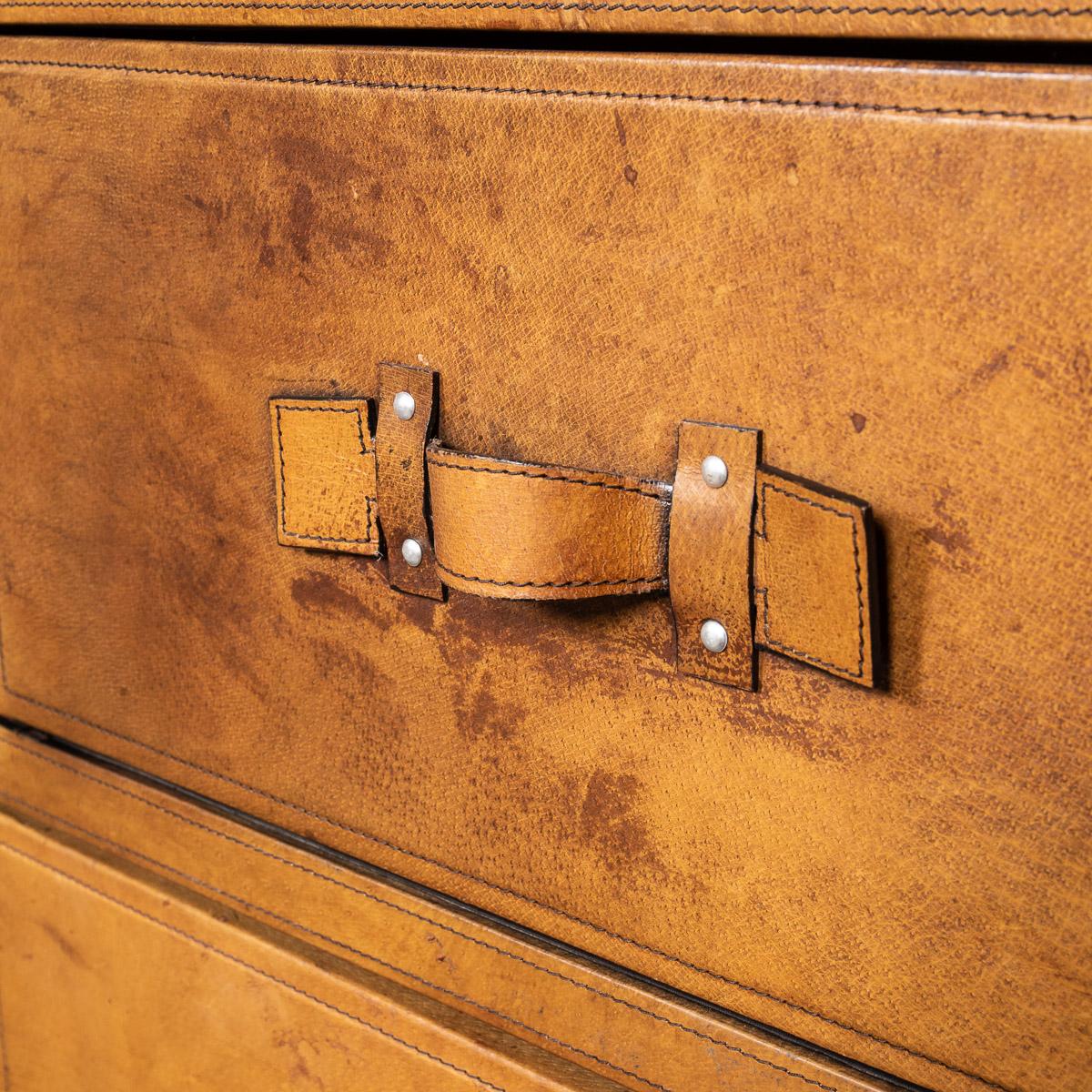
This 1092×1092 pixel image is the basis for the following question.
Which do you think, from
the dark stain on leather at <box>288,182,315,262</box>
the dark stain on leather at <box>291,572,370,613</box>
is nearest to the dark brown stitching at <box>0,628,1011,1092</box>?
the dark stain on leather at <box>291,572,370,613</box>

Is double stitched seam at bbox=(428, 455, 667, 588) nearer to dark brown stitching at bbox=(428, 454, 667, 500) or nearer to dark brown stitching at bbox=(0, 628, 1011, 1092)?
dark brown stitching at bbox=(428, 454, 667, 500)

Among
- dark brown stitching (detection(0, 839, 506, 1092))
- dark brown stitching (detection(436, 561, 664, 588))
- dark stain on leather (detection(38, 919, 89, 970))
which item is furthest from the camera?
dark stain on leather (detection(38, 919, 89, 970))

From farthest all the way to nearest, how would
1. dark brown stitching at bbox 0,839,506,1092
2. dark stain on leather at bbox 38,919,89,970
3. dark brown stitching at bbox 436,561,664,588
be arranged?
dark stain on leather at bbox 38,919,89,970, dark brown stitching at bbox 0,839,506,1092, dark brown stitching at bbox 436,561,664,588

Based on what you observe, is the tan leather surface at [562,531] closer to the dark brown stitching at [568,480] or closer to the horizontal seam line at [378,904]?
the dark brown stitching at [568,480]

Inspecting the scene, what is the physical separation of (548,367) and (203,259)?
0.60 ft

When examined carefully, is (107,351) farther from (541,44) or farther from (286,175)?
(541,44)

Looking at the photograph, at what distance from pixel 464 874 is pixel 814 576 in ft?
0.76

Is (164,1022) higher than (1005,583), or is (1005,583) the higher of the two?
(1005,583)

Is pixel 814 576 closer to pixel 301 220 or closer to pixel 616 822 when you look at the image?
pixel 616 822

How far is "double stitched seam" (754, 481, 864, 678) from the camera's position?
1.34 feet

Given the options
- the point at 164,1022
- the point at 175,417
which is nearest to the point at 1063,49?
the point at 175,417

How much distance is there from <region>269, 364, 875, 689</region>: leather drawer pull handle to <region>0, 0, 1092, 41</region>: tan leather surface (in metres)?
0.13

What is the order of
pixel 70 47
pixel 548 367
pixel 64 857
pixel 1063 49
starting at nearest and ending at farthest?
pixel 1063 49 < pixel 548 367 < pixel 70 47 < pixel 64 857

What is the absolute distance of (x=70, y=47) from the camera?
59cm
